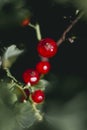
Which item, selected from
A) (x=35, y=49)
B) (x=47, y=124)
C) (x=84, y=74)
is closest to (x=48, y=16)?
(x=35, y=49)

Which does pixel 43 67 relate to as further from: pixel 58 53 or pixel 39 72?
pixel 58 53

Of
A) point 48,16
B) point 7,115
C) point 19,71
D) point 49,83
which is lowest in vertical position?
point 7,115

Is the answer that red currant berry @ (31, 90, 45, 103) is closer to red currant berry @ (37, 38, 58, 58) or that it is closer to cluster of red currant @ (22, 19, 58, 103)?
cluster of red currant @ (22, 19, 58, 103)

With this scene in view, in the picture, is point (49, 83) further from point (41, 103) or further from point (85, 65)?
point (85, 65)

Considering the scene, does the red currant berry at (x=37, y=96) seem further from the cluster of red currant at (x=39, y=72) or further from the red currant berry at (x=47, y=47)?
the red currant berry at (x=47, y=47)


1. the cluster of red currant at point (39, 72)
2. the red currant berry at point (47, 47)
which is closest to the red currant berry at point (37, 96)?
the cluster of red currant at point (39, 72)

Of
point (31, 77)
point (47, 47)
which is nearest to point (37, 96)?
point (31, 77)
